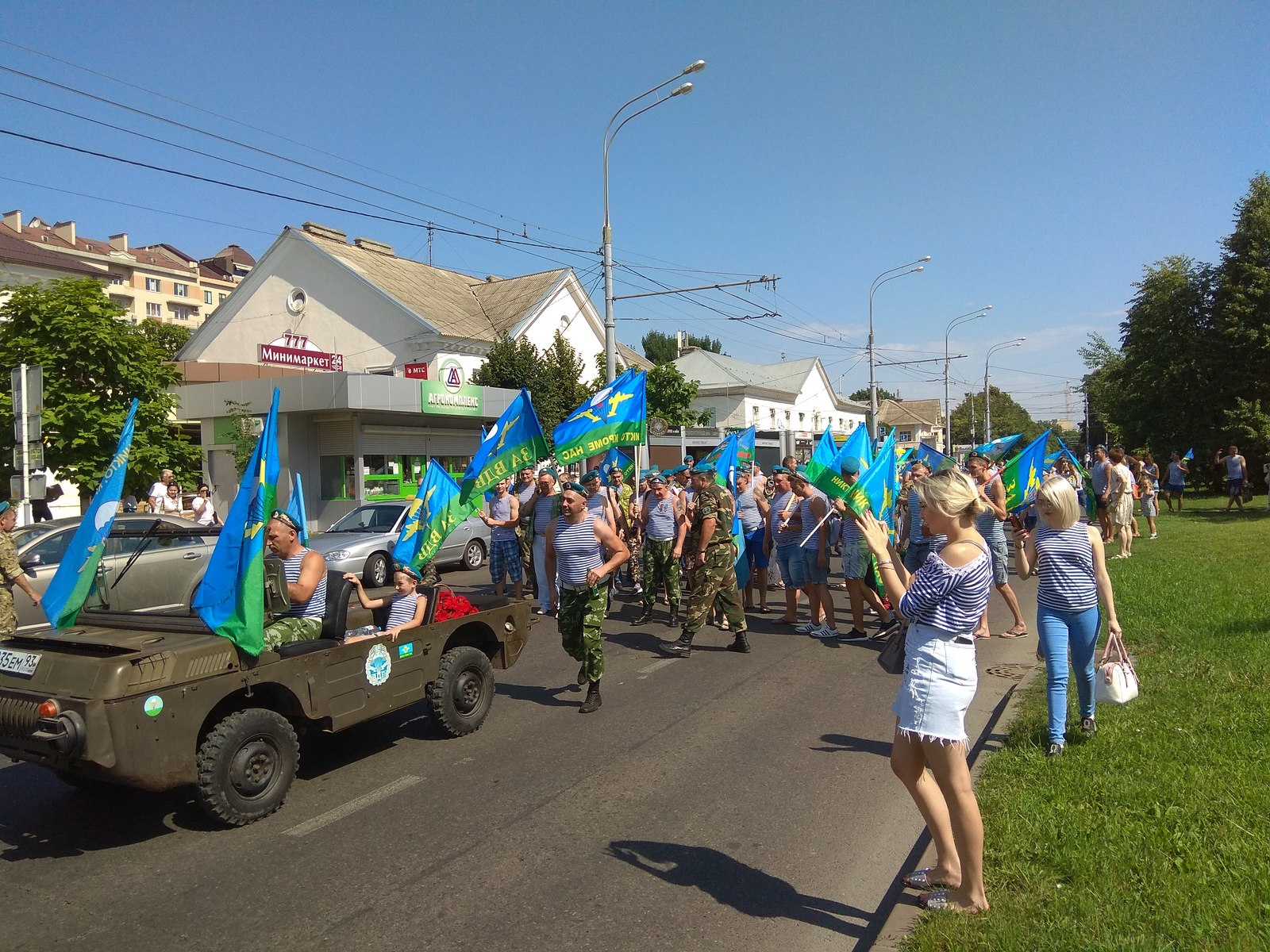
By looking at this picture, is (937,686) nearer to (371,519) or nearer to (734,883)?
(734,883)

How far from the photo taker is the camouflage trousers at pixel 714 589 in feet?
29.8

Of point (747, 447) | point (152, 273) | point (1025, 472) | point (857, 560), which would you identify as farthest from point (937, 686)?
point (152, 273)

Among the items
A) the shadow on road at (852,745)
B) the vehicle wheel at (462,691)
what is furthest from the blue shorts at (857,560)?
the vehicle wheel at (462,691)

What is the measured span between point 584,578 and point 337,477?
65.9 feet

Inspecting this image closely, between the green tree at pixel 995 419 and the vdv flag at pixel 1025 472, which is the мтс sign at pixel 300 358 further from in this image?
the green tree at pixel 995 419

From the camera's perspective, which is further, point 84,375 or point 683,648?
point 84,375

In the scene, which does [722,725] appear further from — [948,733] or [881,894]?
[948,733]

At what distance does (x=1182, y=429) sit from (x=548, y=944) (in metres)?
36.1

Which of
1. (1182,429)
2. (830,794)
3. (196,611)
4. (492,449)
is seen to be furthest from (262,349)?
(1182,429)

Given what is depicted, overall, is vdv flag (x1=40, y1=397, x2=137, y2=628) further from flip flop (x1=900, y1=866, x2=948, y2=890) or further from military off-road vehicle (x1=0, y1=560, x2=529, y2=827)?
flip flop (x1=900, y1=866, x2=948, y2=890)

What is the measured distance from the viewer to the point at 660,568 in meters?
11.2

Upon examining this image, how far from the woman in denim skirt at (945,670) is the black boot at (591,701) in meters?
3.78

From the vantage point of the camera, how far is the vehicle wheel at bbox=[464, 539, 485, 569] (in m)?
17.0

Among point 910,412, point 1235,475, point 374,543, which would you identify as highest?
point 910,412
